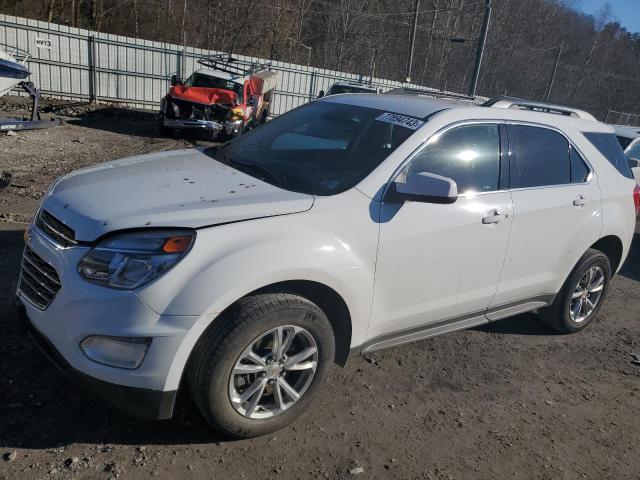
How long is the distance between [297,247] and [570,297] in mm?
2870

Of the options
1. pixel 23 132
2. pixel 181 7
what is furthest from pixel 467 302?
pixel 181 7

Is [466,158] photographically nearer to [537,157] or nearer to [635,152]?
[537,157]

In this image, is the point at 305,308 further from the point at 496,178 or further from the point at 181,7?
the point at 181,7

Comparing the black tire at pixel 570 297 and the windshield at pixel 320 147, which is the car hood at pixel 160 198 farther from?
the black tire at pixel 570 297

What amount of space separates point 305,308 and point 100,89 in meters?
18.2

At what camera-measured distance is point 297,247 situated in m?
2.76

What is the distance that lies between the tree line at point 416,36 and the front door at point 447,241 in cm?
2335

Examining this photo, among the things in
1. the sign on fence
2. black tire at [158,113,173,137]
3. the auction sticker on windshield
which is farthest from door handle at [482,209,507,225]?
the sign on fence

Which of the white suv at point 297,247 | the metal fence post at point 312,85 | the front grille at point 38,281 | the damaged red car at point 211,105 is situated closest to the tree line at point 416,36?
the metal fence post at point 312,85

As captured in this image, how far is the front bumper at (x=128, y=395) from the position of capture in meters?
2.51

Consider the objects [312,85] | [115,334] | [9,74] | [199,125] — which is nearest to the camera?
[115,334]

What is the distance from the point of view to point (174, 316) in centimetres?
246

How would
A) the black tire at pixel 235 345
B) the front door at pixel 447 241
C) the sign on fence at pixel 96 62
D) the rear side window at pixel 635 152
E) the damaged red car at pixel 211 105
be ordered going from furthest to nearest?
the sign on fence at pixel 96 62 → the damaged red car at pixel 211 105 → the rear side window at pixel 635 152 → the front door at pixel 447 241 → the black tire at pixel 235 345

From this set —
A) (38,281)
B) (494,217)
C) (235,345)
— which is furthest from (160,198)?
(494,217)
